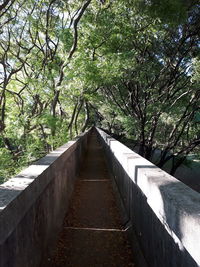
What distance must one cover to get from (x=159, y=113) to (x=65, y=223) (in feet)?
31.8

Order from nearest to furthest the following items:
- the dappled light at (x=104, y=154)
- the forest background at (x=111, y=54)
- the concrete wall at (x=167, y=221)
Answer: the concrete wall at (x=167, y=221)
the dappled light at (x=104, y=154)
the forest background at (x=111, y=54)

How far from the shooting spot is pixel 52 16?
1490cm

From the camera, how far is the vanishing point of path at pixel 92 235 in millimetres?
3615

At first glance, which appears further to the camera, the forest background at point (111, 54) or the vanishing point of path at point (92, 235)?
the forest background at point (111, 54)

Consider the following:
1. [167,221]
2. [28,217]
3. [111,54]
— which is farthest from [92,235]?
[111,54]

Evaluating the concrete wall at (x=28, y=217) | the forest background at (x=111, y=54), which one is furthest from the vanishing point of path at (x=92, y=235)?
the forest background at (x=111, y=54)

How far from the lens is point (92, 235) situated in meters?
4.43

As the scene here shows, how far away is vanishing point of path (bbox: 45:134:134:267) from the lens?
142 inches

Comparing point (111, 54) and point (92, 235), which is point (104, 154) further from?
point (92, 235)

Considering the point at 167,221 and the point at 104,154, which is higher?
the point at 167,221

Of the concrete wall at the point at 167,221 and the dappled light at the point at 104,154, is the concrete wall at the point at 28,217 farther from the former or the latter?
the concrete wall at the point at 167,221

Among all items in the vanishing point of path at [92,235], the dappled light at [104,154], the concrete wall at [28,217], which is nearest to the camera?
the concrete wall at [28,217]

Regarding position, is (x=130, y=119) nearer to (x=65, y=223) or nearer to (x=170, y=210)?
(x=65, y=223)

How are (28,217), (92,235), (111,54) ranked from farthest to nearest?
(111,54), (92,235), (28,217)
